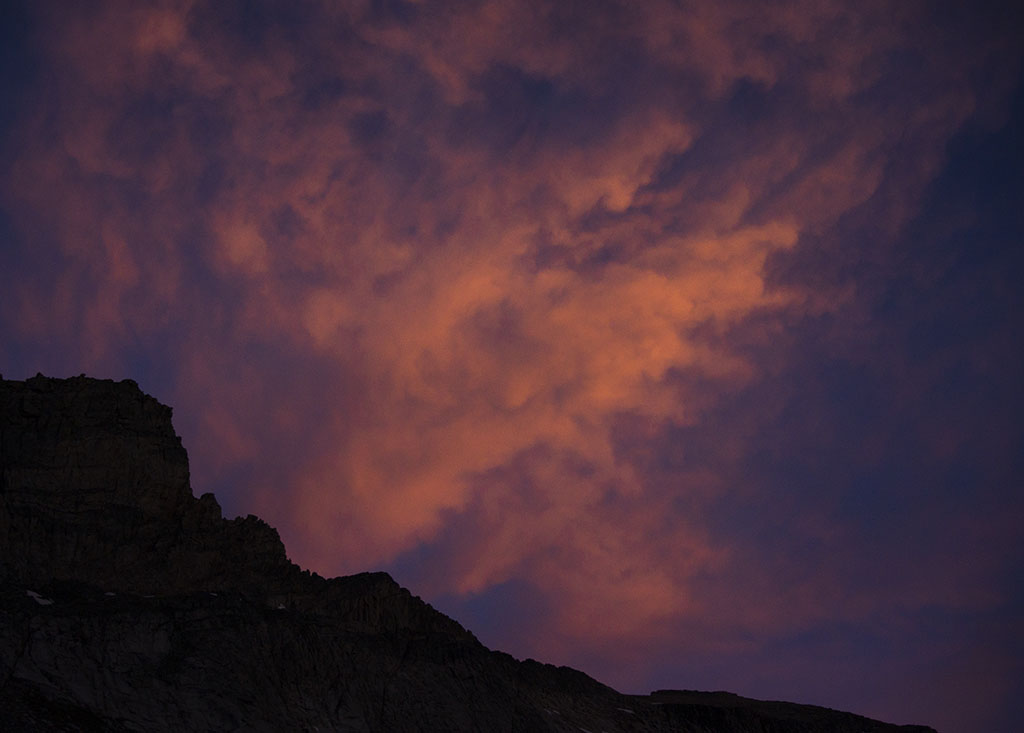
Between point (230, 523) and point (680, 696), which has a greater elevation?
point (230, 523)

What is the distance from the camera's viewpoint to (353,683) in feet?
215

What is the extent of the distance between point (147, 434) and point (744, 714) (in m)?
62.1

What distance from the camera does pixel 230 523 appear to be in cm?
7756

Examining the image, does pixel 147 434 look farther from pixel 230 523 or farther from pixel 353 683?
pixel 353 683

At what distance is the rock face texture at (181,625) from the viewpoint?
54625 millimetres

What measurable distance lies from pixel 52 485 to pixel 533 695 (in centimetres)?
4286

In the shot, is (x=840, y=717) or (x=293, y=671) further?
(x=840, y=717)

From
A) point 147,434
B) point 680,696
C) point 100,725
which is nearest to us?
point 100,725

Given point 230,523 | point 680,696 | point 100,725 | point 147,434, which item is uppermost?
point 147,434

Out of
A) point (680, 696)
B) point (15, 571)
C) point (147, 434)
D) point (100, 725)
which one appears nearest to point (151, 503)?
point (147, 434)

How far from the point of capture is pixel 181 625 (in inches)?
2391

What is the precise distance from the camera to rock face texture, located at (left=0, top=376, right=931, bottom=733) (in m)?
54.6

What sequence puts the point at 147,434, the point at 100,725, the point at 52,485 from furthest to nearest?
the point at 147,434
the point at 52,485
the point at 100,725

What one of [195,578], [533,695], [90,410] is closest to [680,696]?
[533,695]
